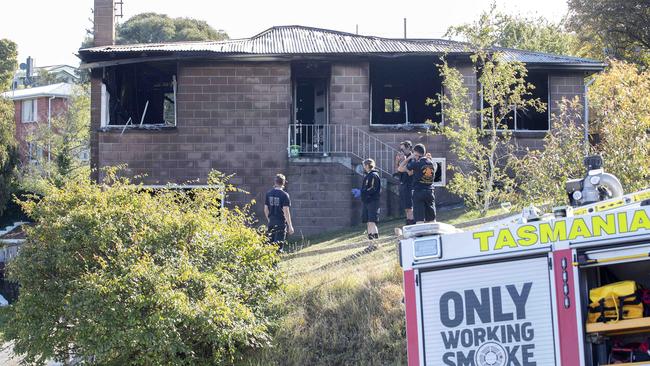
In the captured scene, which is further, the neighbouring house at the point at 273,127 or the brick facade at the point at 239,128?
the brick facade at the point at 239,128

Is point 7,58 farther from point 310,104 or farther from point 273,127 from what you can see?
point 273,127

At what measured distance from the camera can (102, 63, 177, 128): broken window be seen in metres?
24.1

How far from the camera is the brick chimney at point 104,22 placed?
26.0 metres

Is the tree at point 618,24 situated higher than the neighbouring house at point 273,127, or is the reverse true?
the tree at point 618,24

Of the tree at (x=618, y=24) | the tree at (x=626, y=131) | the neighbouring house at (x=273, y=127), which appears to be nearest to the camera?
the tree at (x=626, y=131)

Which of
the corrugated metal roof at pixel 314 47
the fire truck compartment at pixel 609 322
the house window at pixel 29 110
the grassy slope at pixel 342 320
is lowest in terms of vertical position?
the grassy slope at pixel 342 320

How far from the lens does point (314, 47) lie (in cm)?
2400

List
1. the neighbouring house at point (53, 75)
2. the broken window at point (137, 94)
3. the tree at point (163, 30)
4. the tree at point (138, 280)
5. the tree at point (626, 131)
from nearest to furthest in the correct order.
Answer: the tree at point (138, 280) → the tree at point (626, 131) → the broken window at point (137, 94) → the tree at point (163, 30) → the neighbouring house at point (53, 75)

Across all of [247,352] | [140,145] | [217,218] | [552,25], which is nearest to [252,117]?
[140,145]

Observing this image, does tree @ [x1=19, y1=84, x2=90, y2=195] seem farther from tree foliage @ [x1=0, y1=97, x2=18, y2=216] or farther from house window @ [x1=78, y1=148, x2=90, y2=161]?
tree foliage @ [x1=0, y1=97, x2=18, y2=216]

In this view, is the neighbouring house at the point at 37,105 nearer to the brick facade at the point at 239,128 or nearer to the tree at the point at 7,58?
the tree at the point at 7,58

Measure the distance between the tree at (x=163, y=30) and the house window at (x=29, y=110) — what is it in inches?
254

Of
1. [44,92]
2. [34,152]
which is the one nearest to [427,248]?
[34,152]

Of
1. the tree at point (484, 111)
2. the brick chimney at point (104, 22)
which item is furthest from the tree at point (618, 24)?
the brick chimney at point (104, 22)
